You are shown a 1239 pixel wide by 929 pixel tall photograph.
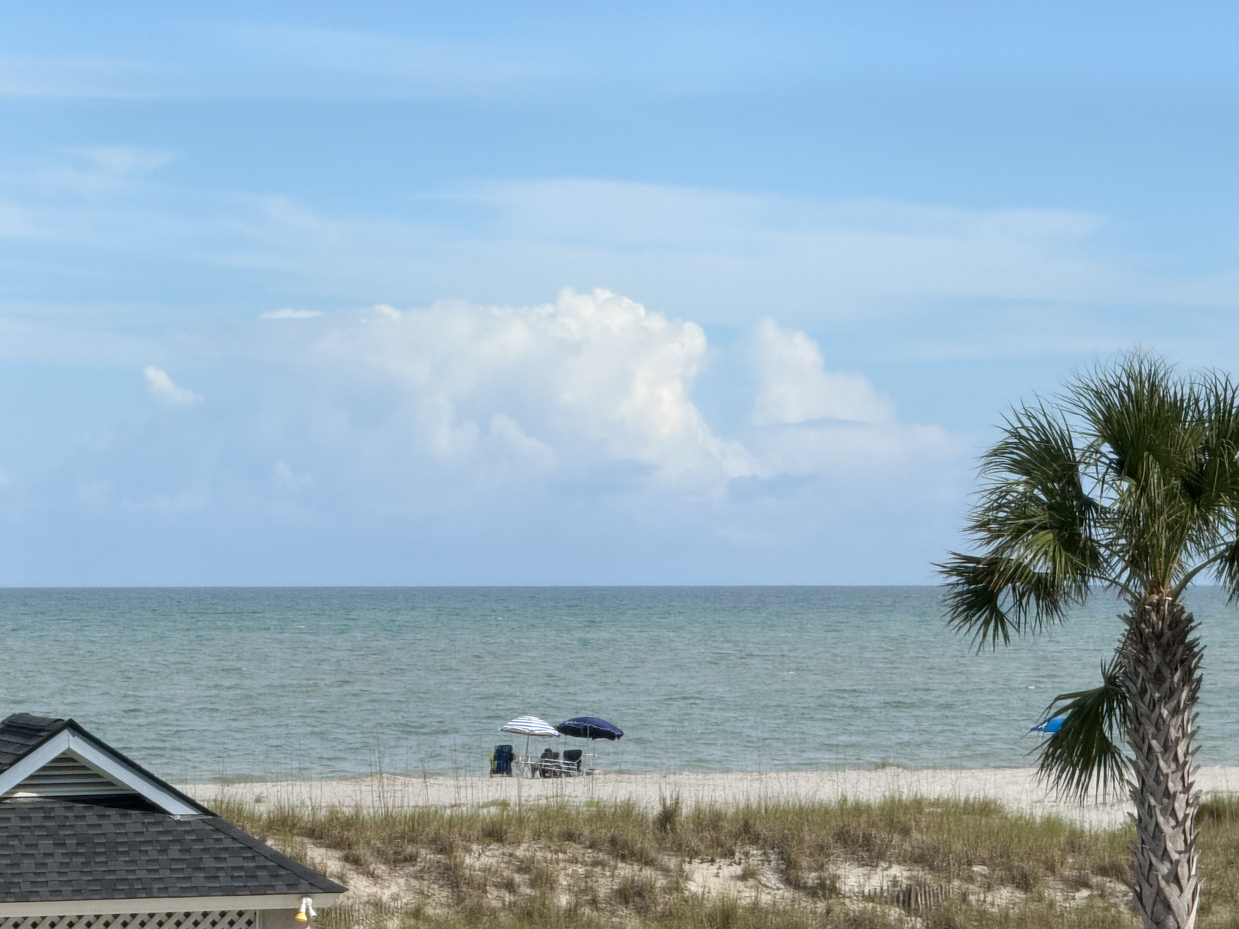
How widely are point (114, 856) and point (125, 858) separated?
0.08 meters

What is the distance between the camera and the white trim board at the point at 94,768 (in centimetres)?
1020

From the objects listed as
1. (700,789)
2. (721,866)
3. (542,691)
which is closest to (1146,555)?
(721,866)

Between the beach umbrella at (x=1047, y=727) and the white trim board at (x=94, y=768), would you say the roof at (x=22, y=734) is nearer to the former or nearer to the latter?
the white trim board at (x=94, y=768)

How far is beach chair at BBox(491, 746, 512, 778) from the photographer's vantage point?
95.7 ft

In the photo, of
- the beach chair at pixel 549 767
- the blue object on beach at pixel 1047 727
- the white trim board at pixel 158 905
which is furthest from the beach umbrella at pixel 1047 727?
the white trim board at pixel 158 905

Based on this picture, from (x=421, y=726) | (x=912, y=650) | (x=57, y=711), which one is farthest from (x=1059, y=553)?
(x=912, y=650)

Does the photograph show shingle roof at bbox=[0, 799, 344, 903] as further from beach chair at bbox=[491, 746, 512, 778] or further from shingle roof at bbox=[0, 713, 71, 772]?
beach chair at bbox=[491, 746, 512, 778]

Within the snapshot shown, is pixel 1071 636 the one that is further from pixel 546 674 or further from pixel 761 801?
pixel 761 801

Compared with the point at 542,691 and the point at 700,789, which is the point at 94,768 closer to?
the point at 700,789

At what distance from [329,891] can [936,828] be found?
1135cm

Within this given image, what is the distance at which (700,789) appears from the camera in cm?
2591

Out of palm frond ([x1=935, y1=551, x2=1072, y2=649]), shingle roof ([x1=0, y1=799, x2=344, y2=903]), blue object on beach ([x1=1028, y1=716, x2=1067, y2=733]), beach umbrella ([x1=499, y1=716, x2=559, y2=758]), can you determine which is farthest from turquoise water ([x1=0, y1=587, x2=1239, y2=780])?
shingle roof ([x1=0, y1=799, x2=344, y2=903])

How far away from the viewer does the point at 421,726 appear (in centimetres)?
4069

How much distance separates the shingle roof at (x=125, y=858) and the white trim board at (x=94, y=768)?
0.40 feet
